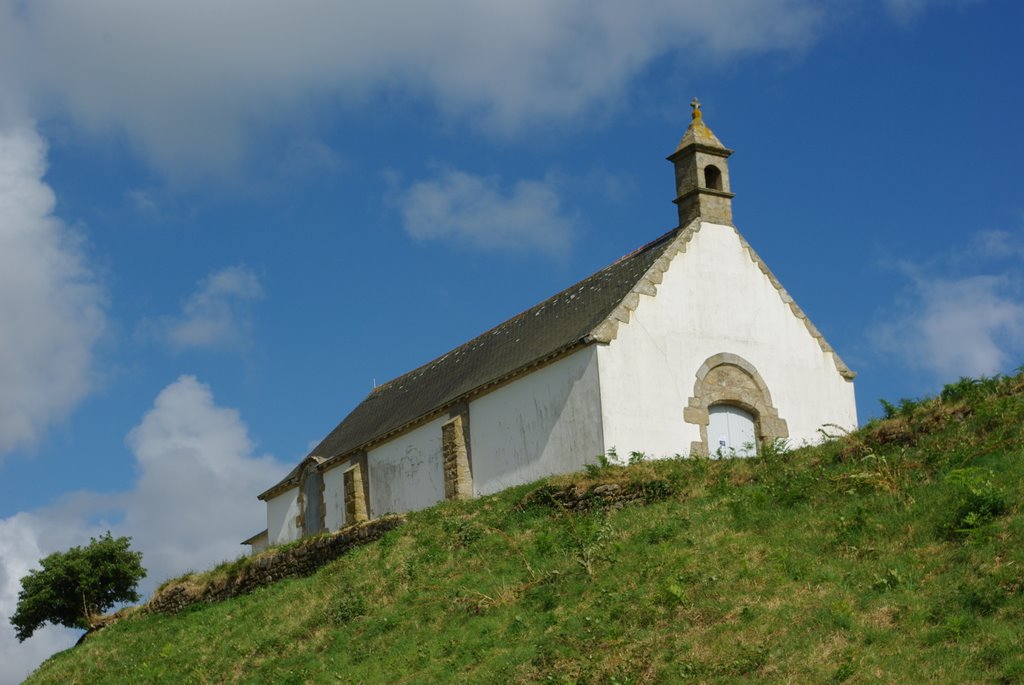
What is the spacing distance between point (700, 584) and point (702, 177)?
1412cm

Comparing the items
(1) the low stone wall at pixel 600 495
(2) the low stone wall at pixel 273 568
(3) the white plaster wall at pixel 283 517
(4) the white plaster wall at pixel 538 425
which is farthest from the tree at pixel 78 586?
(1) the low stone wall at pixel 600 495

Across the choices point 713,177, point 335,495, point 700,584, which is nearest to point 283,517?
point 335,495

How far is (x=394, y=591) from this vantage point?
74.1ft

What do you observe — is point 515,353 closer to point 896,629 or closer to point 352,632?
point 352,632

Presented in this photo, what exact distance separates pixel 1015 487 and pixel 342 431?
80.7ft

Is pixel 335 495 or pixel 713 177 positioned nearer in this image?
pixel 713 177

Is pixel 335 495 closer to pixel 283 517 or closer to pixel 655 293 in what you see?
pixel 283 517

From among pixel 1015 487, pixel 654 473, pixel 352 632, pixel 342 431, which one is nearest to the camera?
pixel 1015 487

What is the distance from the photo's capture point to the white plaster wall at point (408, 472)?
31.0m

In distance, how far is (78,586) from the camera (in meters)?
31.2

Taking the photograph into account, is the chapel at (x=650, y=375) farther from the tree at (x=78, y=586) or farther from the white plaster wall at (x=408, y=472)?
the tree at (x=78, y=586)

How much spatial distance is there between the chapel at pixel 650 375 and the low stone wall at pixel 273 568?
3799 mm

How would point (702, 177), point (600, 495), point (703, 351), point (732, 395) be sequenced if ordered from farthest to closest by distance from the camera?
point (702, 177), point (732, 395), point (703, 351), point (600, 495)

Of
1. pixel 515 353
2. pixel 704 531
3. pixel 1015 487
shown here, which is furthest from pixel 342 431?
pixel 1015 487
